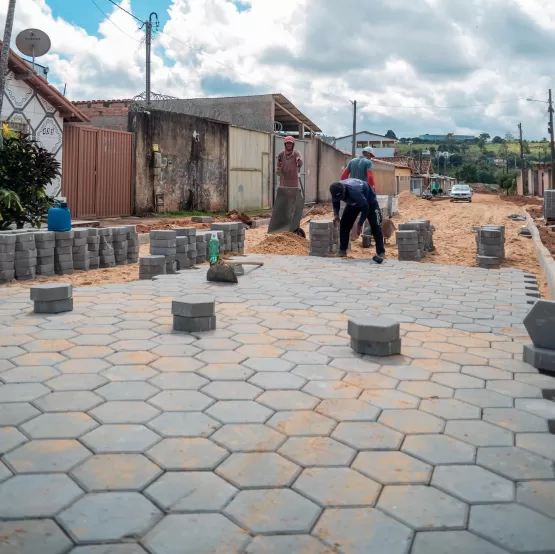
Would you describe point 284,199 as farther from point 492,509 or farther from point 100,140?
point 492,509

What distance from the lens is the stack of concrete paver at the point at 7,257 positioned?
275 inches

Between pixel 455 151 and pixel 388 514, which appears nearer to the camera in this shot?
pixel 388 514

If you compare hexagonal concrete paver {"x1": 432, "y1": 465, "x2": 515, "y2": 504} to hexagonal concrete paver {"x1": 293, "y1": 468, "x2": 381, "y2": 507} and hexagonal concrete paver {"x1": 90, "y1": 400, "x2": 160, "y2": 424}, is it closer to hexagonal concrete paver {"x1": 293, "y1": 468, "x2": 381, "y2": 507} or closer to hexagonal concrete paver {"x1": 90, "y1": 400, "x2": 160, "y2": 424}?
hexagonal concrete paver {"x1": 293, "y1": 468, "x2": 381, "y2": 507}

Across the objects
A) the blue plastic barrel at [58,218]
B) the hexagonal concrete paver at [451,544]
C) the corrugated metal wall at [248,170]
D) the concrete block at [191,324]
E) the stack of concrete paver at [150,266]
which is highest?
the corrugated metal wall at [248,170]

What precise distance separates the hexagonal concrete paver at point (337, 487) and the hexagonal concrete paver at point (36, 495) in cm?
83

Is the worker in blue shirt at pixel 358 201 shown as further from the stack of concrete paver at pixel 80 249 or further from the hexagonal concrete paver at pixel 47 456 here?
the hexagonal concrete paver at pixel 47 456

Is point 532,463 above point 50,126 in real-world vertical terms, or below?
below

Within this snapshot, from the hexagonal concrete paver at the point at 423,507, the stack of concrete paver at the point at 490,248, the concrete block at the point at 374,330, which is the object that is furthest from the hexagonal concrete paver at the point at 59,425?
the stack of concrete paver at the point at 490,248

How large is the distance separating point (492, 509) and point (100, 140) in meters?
14.7

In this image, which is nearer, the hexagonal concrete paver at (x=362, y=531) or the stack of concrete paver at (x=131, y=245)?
the hexagonal concrete paver at (x=362, y=531)

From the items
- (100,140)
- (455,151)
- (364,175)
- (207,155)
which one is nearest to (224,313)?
(364,175)

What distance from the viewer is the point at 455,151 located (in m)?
120

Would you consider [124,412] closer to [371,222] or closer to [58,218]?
[58,218]

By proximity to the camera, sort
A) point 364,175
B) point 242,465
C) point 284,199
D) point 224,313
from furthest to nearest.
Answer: point 284,199, point 364,175, point 224,313, point 242,465
